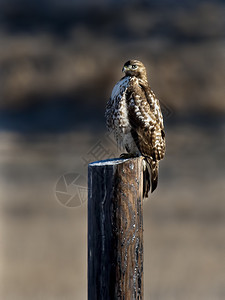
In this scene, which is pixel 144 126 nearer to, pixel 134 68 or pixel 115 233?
pixel 134 68

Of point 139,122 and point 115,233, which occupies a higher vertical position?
point 139,122

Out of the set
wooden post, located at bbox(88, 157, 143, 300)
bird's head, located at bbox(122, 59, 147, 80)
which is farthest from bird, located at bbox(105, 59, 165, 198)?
wooden post, located at bbox(88, 157, 143, 300)

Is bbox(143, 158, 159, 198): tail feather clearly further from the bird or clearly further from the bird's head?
the bird's head

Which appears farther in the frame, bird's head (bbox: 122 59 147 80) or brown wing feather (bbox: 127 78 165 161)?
bird's head (bbox: 122 59 147 80)

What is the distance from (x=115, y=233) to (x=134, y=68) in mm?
2084

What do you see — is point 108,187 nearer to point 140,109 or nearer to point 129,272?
point 129,272

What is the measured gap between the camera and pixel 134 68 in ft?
14.5

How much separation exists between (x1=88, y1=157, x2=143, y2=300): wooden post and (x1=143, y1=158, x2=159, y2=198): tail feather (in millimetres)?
966

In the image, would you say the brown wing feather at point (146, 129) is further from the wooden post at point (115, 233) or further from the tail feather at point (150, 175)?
the wooden post at point (115, 233)

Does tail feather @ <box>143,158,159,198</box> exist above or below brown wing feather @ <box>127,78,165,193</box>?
below

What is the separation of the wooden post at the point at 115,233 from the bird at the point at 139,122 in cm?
99

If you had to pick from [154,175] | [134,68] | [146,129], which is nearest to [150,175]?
[154,175]

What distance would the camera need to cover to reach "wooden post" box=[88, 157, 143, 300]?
9.87ft

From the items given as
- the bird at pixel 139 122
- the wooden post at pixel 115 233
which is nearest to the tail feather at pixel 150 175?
the bird at pixel 139 122
